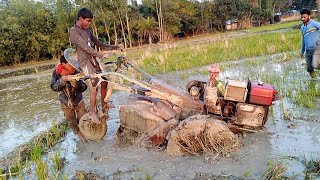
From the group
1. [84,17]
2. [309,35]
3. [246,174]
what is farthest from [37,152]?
[309,35]

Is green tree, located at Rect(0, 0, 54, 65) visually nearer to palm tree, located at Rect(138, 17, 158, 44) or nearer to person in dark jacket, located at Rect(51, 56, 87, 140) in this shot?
palm tree, located at Rect(138, 17, 158, 44)

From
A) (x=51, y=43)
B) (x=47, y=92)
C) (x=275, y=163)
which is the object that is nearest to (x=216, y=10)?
(x=51, y=43)

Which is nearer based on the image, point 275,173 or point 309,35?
point 275,173

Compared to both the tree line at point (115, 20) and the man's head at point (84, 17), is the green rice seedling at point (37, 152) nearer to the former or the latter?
the man's head at point (84, 17)

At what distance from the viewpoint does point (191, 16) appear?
1917 inches

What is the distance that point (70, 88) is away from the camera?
6008mm

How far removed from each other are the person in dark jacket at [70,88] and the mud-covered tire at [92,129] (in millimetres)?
275

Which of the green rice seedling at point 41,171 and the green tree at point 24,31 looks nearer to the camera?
the green rice seedling at point 41,171

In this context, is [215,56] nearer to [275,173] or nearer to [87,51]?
[87,51]

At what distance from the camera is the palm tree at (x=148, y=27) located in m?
41.4

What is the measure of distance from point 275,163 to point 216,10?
4929 centimetres

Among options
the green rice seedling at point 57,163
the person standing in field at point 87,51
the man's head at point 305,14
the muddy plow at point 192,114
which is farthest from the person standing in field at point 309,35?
the green rice seedling at point 57,163

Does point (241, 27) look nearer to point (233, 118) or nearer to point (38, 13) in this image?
point (38, 13)

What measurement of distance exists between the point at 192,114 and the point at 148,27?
38.3m
